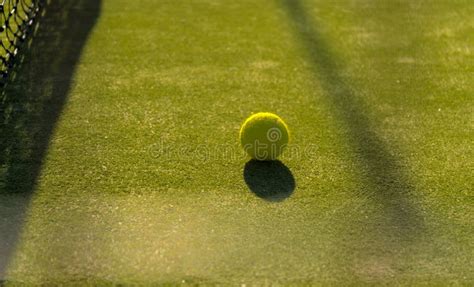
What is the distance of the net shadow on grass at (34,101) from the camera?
2.67 m

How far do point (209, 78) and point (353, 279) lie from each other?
6.48 ft

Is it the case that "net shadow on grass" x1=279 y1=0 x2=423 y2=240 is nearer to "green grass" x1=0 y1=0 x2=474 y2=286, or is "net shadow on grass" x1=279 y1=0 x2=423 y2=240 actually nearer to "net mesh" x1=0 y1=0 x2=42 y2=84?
"green grass" x1=0 y1=0 x2=474 y2=286

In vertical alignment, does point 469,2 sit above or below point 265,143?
below

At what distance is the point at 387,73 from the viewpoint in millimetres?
3953

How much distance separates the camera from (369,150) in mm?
3127

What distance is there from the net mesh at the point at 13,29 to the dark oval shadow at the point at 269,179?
186 centimetres

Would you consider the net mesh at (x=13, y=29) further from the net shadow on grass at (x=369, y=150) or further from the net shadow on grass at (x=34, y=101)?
the net shadow on grass at (x=369, y=150)

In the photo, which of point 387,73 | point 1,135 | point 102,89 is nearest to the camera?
point 1,135

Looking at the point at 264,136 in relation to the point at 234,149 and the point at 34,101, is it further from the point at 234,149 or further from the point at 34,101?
the point at 34,101

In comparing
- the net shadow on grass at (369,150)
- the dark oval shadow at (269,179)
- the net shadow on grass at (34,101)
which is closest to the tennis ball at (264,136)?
the dark oval shadow at (269,179)

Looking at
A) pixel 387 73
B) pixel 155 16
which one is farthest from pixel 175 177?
pixel 155 16

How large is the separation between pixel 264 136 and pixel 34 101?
1.57 m

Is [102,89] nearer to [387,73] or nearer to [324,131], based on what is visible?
[324,131]

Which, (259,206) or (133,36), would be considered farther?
(133,36)
